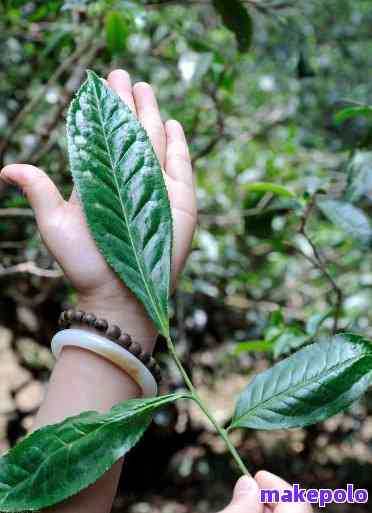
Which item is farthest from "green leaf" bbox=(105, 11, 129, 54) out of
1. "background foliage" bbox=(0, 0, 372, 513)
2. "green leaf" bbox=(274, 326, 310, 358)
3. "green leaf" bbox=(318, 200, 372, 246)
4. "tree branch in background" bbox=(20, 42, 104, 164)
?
"green leaf" bbox=(274, 326, 310, 358)

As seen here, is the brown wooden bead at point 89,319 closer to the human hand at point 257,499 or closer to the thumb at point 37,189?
the thumb at point 37,189

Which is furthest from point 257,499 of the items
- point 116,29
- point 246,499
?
point 116,29

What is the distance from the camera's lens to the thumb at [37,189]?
2.22 ft

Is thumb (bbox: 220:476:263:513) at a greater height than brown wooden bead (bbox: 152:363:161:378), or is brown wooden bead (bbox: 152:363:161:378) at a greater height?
brown wooden bead (bbox: 152:363:161:378)

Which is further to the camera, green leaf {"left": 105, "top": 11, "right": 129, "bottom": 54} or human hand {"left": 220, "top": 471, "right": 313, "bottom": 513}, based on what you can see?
green leaf {"left": 105, "top": 11, "right": 129, "bottom": 54}

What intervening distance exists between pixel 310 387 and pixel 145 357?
0.19m

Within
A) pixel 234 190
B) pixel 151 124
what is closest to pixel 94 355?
pixel 151 124

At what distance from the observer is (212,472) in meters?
2.26

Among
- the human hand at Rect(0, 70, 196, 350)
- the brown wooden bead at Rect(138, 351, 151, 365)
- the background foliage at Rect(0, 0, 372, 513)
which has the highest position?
the human hand at Rect(0, 70, 196, 350)

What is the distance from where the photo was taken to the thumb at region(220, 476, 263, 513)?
550 millimetres

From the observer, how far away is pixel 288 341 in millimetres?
1018

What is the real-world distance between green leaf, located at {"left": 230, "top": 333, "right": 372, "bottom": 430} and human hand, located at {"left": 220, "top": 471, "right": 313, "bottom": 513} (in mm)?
55

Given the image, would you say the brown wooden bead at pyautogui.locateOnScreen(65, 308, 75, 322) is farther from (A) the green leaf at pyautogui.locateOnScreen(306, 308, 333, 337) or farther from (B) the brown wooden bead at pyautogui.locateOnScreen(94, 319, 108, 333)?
(A) the green leaf at pyautogui.locateOnScreen(306, 308, 333, 337)

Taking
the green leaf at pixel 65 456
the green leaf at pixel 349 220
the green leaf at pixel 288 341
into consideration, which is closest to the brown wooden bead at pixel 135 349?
the green leaf at pixel 65 456
